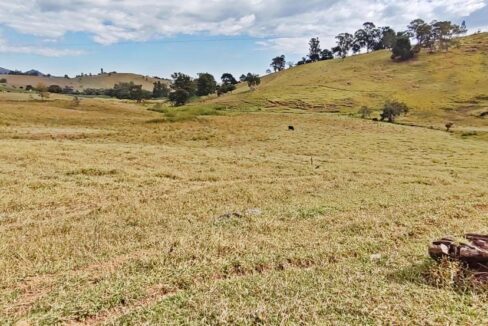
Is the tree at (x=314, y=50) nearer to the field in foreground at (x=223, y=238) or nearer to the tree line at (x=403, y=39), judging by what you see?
the tree line at (x=403, y=39)

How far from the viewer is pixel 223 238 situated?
9648 mm

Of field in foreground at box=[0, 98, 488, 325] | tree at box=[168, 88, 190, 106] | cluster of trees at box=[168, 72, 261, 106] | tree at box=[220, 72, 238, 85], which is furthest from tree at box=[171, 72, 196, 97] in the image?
field in foreground at box=[0, 98, 488, 325]

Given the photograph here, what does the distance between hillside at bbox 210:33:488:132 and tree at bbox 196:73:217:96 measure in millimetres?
12465

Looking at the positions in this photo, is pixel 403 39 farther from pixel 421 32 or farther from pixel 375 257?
pixel 375 257

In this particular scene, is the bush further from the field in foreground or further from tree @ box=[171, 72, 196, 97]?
the field in foreground

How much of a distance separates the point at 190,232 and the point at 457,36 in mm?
174100

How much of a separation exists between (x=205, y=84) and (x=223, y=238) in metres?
128

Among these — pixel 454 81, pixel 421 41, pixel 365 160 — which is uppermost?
pixel 421 41

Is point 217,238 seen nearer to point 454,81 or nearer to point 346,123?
point 346,123

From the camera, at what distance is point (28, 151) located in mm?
25312

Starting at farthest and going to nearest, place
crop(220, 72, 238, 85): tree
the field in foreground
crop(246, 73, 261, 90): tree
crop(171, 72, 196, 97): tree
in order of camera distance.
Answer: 1. crop(220, 72, 238, 85): tree
2. crop(246, 73, 261, 90): tree
3. crop(171, 72, 196, 97): tree
4. the field in foreground

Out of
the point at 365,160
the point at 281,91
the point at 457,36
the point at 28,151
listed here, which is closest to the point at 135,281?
the point at 28,151

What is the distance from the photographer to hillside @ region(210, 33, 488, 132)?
287 ft

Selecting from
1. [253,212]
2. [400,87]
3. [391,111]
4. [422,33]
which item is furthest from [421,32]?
[253,212]
